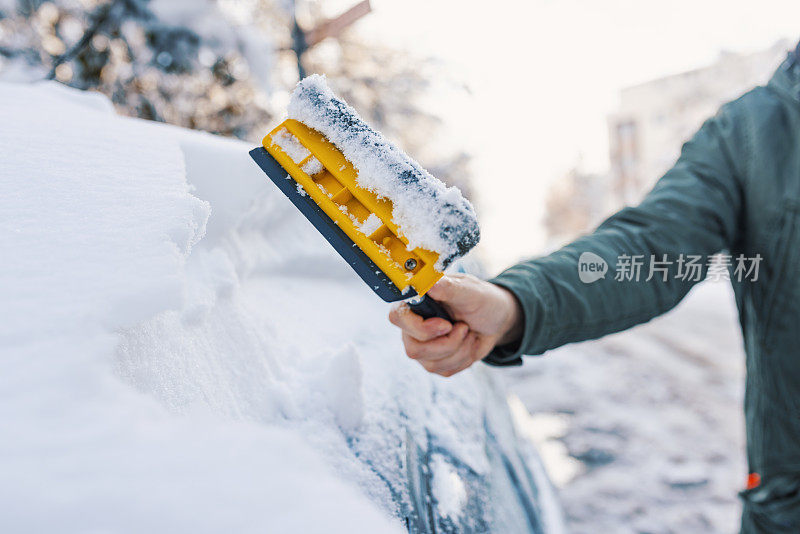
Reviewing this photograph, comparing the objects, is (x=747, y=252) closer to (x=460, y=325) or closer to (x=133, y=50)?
(x=460, y=325)

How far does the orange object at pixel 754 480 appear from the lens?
1537 mm

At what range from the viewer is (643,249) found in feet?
4.68

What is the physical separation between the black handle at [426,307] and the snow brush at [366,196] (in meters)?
0.13

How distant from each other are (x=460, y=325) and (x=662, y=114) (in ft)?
75.0

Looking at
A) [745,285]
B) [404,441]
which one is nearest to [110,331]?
[404,441]

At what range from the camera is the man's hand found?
1051mm

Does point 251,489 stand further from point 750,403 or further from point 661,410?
point 661,410

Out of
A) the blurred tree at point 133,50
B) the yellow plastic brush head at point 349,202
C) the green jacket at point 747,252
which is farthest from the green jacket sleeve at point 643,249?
the blurred tree at point 133,50

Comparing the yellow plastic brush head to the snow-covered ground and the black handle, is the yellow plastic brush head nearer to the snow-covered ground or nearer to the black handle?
the black handle

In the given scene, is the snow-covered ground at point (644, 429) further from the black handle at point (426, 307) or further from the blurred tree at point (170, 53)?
the blurred tree at point (170, 53)

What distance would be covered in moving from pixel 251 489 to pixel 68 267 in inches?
13.5

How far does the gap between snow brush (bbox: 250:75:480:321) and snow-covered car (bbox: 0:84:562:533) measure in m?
0.17

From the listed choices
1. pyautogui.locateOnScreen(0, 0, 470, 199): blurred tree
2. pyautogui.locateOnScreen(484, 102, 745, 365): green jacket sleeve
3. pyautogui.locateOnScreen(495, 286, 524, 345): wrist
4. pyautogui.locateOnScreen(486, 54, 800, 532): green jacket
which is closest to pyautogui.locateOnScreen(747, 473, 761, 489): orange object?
pyautogui.locateOnScreen(486, 54, 800, 532): green jacket

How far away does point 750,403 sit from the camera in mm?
1606
